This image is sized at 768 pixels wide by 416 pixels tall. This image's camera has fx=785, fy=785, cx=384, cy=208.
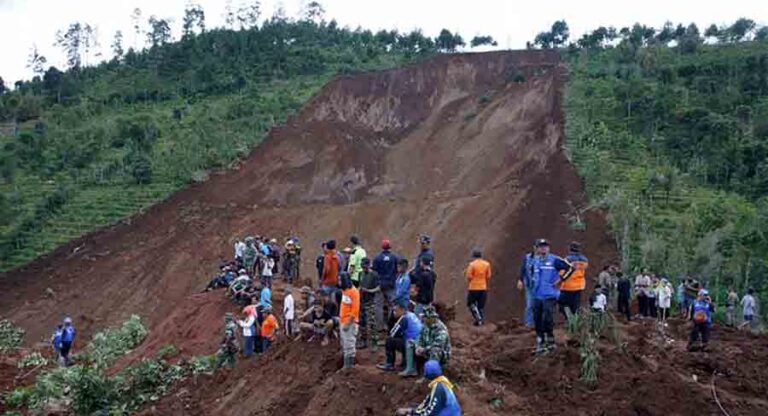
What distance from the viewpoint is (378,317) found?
1264cm

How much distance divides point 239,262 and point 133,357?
14.2 feet

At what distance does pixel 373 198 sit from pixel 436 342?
29.1 metres

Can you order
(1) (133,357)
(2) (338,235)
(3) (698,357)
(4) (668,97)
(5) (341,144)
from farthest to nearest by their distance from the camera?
(5) (341,144) → (4) (668,97) → (2) (338,235) → (1) (133,357) → (3) (698,357)

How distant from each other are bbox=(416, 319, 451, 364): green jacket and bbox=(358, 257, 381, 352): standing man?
86.9 inches

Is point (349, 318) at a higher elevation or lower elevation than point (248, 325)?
higher

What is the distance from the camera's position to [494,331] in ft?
45.5

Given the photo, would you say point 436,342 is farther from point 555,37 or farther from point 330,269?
point 555,37

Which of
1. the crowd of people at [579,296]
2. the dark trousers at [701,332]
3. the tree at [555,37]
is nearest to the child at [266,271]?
the crowd of people at [579,296]

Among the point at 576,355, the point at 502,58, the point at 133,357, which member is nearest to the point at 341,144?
the point at 502,58

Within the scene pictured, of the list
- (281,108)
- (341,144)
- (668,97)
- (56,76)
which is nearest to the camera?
(668,97)

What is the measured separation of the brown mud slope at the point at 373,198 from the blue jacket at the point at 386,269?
11497mm

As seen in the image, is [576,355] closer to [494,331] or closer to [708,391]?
[708,391]

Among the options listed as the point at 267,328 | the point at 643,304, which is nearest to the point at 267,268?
the point at 267,328

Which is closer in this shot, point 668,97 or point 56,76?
point 668,97
